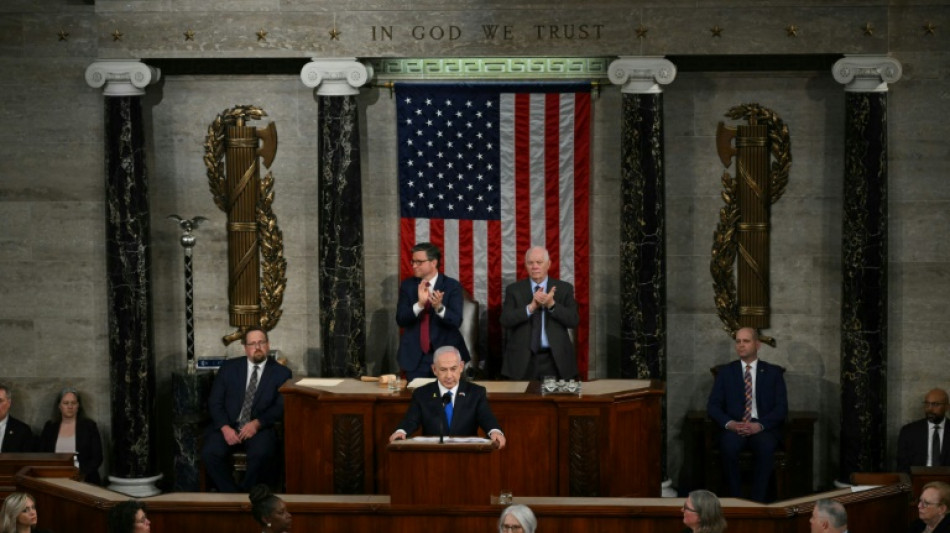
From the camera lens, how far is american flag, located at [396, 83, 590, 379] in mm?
15547

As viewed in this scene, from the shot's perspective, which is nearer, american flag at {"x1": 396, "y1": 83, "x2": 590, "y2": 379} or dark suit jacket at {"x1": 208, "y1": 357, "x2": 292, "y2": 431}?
dark suit jacket at {"x1": 208, "y1": 357, "x2": 292, "y2": 431}

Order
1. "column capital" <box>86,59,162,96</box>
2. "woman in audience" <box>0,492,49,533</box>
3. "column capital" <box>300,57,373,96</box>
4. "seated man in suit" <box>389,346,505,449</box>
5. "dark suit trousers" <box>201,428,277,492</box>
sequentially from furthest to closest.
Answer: "column capital" <box>86,59,162,96</box> → "column capital" <box>300,57,373,96</box> → "dark suit trousers" <box>201,428,277,492</box> → "seated man in suit" <box>389,346,505,449</box> → "woman in audience" <box>0,492,49,533</box>

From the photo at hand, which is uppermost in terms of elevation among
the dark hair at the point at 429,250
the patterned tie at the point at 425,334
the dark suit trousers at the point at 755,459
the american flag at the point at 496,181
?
the american flag at the point at 496,181

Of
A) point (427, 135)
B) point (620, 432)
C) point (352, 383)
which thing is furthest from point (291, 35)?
point (620, 432)

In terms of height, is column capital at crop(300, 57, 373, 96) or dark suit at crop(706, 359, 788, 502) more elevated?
column capital at crop(300, 57, 373, 96)

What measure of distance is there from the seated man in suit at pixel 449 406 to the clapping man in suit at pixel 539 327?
2.48 metres

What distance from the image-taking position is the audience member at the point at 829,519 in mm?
9773

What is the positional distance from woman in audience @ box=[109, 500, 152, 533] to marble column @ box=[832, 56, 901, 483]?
26.2 feet

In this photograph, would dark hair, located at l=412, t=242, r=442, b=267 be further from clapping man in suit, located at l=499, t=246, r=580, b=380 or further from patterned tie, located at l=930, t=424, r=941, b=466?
patterned tie, located at l=930, t=424, r=941, b=466

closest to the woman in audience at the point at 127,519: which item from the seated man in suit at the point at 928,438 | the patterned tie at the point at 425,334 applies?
the patterned tie at the point at 425,334

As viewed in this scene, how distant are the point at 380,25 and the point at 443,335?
3.30 m

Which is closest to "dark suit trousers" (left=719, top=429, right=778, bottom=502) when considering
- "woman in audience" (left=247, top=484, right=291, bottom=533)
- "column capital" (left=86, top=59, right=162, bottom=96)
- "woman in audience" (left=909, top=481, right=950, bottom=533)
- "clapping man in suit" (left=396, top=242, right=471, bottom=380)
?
"clapping man in suit" (left=396, top=242, right=471, bottom=380)

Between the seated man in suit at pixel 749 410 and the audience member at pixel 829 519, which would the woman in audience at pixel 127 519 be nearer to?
the audience member at pixel 829 519

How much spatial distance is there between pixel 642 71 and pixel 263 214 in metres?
4.35
